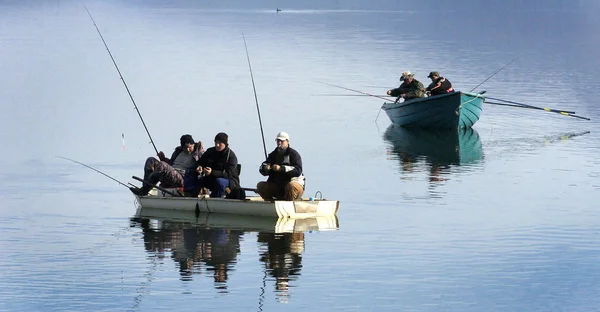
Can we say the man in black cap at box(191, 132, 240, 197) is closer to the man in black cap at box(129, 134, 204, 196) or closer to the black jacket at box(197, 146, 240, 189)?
the black jacket at box(197, 146, 240, 189)

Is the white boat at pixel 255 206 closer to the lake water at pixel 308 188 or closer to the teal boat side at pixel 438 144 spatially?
the lake water at pixel 308 188

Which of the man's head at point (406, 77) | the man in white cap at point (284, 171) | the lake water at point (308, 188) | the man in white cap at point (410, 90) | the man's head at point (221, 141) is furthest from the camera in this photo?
the man in white cap at point (410, 90)

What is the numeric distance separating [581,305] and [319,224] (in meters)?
6.35

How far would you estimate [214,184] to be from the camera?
79.8 feet

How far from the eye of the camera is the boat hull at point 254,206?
23578mm

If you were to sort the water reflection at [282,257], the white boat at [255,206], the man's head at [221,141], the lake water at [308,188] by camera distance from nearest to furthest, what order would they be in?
1. the lake water at [308,188]
2. the water reflection at [282,257]
3. the white boat at [255,206]
4. the man's head at [221,141]

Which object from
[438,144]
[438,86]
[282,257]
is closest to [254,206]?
[282,257]

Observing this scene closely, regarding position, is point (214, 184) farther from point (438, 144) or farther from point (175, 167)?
point (438, 144)

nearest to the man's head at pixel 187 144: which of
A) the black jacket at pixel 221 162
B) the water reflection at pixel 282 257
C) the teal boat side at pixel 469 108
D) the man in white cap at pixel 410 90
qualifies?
the black jacket at pixel 221 162

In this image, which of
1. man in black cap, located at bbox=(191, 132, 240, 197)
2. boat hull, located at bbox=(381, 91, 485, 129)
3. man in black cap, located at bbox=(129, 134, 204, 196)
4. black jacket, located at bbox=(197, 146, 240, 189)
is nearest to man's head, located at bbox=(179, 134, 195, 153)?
man in black cap, located at bbox=(129, 134, 204, 196)

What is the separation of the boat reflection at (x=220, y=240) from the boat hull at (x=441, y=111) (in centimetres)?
1530

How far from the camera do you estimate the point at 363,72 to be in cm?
6188

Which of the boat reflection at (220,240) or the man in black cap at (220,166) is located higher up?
the man in black cap at (220,166)

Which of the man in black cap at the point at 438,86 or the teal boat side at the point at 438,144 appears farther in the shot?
the man in black cap at the point at 438,86
